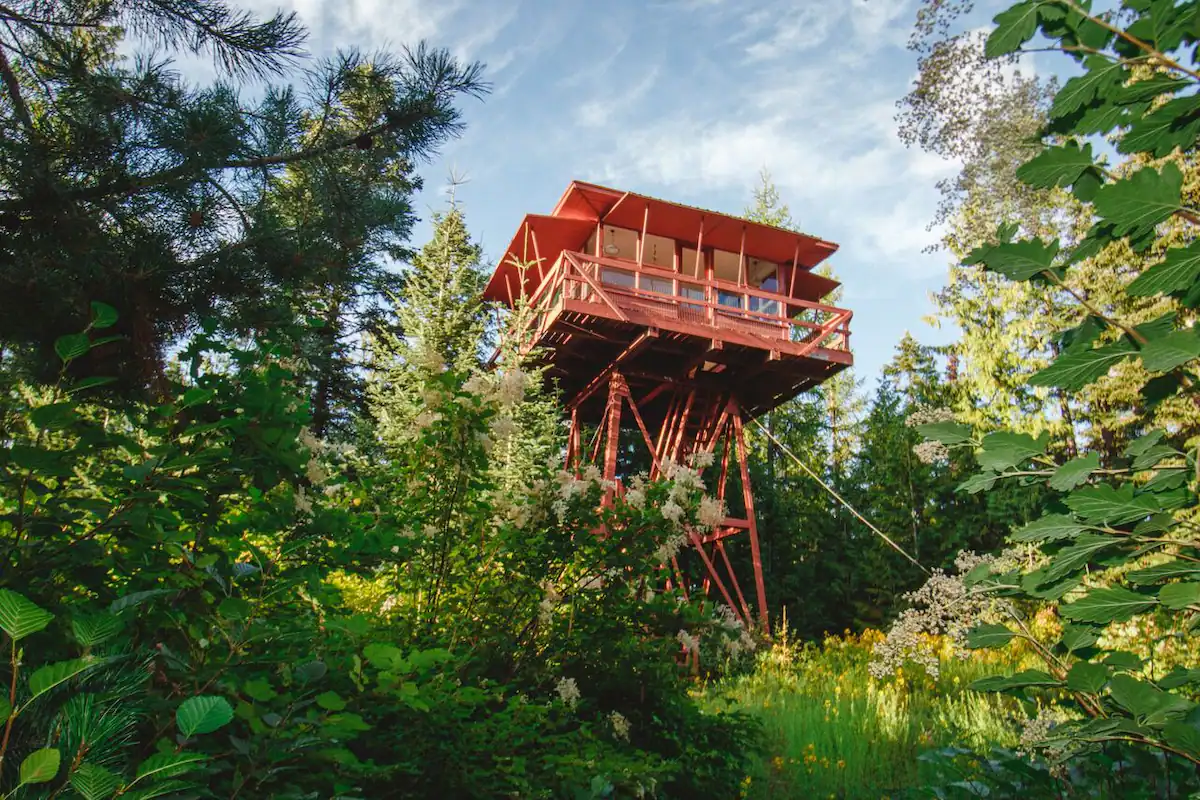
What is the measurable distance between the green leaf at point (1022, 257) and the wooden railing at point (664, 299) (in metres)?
9.11

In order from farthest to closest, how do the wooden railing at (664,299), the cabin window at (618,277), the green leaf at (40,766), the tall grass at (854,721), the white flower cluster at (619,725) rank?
the cabin window at (618,277) < the wooden railing at (664,299) < the tall grass at (854,721) < the white flower cluster at (619,725) < the green leaf at (40,766)

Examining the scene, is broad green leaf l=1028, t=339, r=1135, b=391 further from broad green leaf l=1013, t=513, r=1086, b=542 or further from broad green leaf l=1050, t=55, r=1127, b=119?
broad green leaf l=1050, t=55, r=1127, b=119

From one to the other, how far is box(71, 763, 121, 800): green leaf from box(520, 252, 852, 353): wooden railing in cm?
979

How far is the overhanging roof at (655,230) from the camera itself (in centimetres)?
1197

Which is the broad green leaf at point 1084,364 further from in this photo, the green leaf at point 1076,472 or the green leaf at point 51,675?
the green leaf at point 51,675

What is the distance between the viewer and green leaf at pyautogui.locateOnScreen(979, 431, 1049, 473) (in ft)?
4.75

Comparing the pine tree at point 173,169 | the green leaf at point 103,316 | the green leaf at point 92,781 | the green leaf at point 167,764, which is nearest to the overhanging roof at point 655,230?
the pine tree at point 173,169

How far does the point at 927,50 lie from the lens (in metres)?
14.5

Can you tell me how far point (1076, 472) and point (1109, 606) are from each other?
0.90 feet

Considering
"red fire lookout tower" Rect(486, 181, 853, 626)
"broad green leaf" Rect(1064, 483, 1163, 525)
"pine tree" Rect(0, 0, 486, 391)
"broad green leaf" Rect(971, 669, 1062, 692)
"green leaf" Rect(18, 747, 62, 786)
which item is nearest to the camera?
"green leaf" Rect(18, 747, 62, 786)

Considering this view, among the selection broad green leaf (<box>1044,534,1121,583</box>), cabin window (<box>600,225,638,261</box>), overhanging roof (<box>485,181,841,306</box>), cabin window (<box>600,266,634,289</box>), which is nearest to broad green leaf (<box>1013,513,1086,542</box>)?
broad green leaf (<box>1044,534,1121,583</box>)

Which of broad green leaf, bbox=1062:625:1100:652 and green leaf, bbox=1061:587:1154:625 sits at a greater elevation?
green leaf, bbox=1061:587:1154:625

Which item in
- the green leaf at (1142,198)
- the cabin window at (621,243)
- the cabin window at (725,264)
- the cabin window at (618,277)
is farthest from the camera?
the cabin window at (725,264)

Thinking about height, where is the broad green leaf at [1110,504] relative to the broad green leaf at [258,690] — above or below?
above
